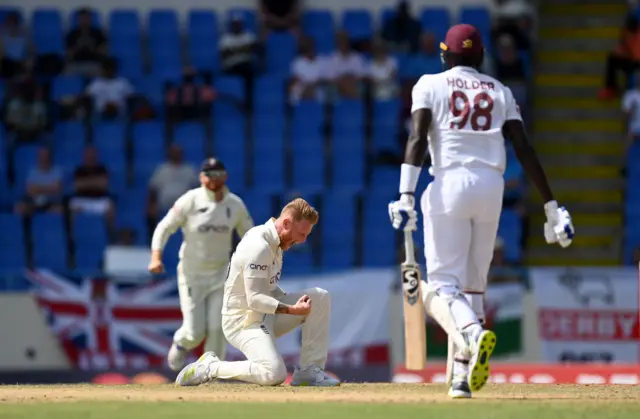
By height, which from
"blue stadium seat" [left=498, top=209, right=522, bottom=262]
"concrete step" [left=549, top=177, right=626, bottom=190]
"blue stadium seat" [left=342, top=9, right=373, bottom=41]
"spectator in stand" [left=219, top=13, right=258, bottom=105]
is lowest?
"blue stadium seat" [left=498, top=209, right=522, bottom=262]

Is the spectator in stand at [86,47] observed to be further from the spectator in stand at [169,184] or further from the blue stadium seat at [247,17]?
the spectator in stand at [169,184]

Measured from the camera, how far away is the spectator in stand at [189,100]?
1988 cm

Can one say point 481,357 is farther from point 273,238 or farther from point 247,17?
point 247,17

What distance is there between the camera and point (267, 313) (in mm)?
10000

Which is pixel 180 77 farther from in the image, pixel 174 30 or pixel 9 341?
pixel 9 341

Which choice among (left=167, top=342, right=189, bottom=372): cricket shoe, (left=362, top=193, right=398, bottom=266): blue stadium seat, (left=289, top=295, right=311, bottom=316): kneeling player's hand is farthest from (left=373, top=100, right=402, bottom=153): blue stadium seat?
(left=289, top=295, right=311, bottom=316): kneeling player's hand

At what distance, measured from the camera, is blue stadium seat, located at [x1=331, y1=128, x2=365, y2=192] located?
63.0ft

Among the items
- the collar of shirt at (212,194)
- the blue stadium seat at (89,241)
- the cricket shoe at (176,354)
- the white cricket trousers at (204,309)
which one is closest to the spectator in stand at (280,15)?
the blue stadium seat at (89,241)

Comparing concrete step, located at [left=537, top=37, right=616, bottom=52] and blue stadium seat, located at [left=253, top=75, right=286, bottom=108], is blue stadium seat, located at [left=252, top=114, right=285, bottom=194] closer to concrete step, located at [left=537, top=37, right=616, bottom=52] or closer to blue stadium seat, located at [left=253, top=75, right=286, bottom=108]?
blue stadium seat, located at [left=253, top=75, right=286, bottom=108]

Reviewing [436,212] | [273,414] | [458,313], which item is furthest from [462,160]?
[273,414]

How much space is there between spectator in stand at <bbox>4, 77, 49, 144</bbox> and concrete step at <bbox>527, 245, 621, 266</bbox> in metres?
7.14

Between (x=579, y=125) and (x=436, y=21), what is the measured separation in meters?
2.64

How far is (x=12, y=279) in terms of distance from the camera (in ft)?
53.5

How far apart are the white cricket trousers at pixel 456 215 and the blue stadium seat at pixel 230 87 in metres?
11.1
